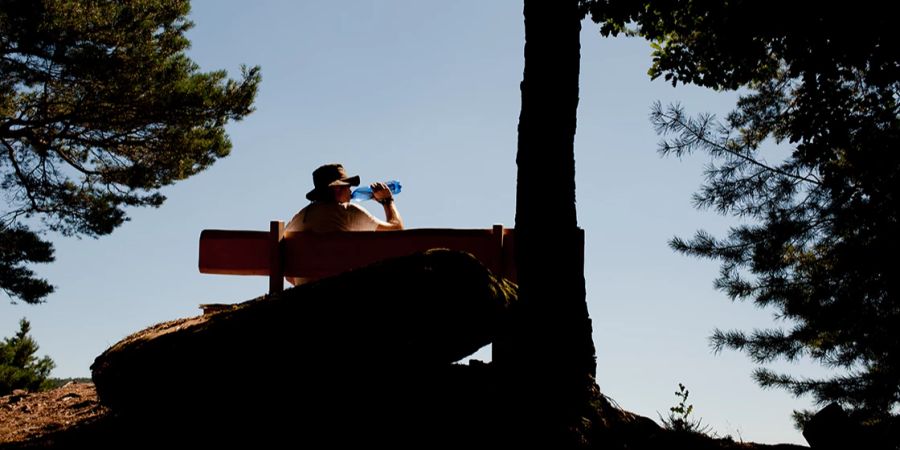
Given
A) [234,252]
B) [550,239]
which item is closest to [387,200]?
[234,252]

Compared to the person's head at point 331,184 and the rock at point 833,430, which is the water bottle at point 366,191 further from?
the rock at point 833,430

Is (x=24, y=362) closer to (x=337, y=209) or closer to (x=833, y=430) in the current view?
(x=337, y=209)

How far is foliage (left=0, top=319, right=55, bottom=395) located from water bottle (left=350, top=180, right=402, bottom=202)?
12.0m

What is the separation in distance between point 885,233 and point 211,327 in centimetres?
646

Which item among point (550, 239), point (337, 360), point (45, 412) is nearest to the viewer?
point (337, 360)

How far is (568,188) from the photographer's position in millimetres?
4332

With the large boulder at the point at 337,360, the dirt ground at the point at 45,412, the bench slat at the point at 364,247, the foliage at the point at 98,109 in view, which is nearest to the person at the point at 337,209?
the bench slat at the point at 364,247

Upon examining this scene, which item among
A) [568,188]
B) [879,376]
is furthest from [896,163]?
[568,188]

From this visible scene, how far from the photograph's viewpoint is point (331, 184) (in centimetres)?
657

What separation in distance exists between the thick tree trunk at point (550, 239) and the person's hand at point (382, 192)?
7.93 feet

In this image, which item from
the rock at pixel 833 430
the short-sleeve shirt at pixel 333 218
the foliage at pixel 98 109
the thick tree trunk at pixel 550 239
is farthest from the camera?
the foliage at pixel 98 109

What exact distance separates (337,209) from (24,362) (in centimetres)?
1424

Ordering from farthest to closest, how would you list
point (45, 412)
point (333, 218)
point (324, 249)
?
point (45, 412) < point (333, 218) < point (324, 249)

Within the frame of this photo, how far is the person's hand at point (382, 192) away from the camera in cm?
663
